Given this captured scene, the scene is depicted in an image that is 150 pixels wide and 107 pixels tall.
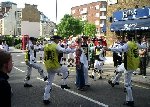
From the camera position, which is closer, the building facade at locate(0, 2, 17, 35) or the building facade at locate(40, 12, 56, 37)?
the building facade at locate(0, 2, 17, 35)

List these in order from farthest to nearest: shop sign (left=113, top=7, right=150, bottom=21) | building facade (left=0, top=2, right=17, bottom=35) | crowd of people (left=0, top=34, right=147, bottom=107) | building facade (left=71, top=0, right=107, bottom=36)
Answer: building facade (left=0, top=2, right=17, bottom=35), building facade (left=71, top=0, right=107, bottom=36), shop sign (left=113, top=7, right=150, bottom=21), crowd of people (left=0, top=34, right=147, bottom=107)

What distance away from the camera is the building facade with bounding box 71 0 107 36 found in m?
109

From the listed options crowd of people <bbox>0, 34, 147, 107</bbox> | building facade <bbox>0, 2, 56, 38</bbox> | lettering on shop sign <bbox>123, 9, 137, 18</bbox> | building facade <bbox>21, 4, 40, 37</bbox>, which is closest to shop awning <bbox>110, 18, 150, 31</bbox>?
lettering on shop sign <bbox>123, 9, 137, 18</bbox>

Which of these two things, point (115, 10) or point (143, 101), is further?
point (115, 10)

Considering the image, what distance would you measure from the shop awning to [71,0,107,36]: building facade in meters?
75.6

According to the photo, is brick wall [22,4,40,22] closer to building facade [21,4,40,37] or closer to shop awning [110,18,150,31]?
building facade [21,4,40,37]

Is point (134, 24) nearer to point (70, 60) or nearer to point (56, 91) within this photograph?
point (70, 60)

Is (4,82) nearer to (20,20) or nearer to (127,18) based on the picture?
(127,18)

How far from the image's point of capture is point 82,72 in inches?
511

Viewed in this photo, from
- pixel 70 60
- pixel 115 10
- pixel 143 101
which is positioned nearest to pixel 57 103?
pixel 143 101

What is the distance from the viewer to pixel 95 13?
112125 mm

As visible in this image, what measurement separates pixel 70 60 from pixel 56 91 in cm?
1043

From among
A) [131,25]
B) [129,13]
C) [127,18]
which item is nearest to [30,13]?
[127,18]

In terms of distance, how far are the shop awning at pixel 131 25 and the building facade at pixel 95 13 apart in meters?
75.6
